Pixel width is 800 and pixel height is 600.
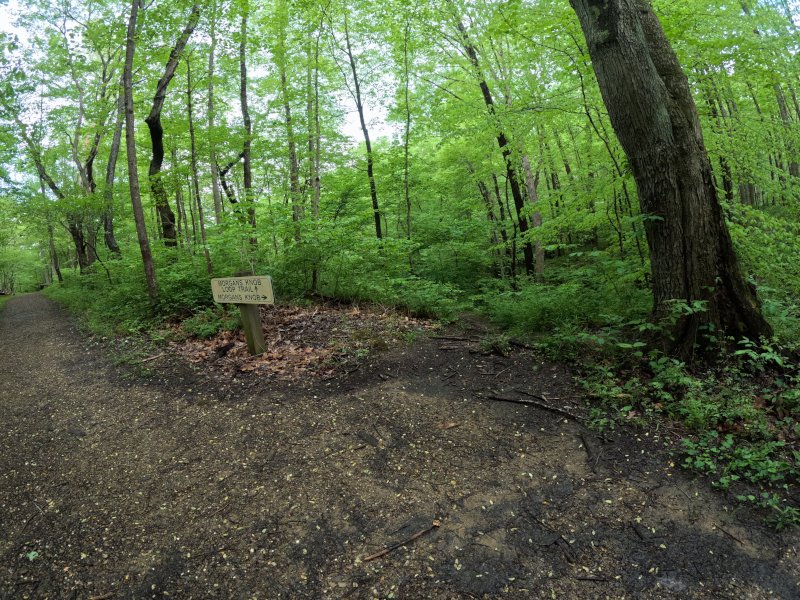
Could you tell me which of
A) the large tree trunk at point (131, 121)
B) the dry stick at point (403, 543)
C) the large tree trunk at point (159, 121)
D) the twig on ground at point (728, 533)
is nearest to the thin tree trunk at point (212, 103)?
the large tree trunk at point (159, 121)

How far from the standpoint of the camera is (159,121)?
9.80 m

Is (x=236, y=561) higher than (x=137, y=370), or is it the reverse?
(x=137, y=370)

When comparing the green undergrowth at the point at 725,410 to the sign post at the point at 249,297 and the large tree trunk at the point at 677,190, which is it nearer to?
the large tree trunk at the point at 677,190

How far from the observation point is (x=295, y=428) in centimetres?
372

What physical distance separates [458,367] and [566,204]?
3276 millimetres

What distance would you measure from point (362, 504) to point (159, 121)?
417 inches

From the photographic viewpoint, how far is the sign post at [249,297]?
517 cm

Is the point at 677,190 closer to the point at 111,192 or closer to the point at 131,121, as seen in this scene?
the point at 131,121

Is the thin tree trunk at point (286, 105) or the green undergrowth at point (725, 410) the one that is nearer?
the green undergrowth at point (725, 410)

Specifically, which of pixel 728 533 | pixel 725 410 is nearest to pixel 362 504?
pixel 728 533

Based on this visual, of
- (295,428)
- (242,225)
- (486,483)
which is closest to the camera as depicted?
(486,483)

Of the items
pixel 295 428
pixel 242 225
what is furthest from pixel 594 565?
pixel 242 225

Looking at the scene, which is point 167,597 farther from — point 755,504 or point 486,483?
point 755,504

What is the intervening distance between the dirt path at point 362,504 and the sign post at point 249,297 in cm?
116
